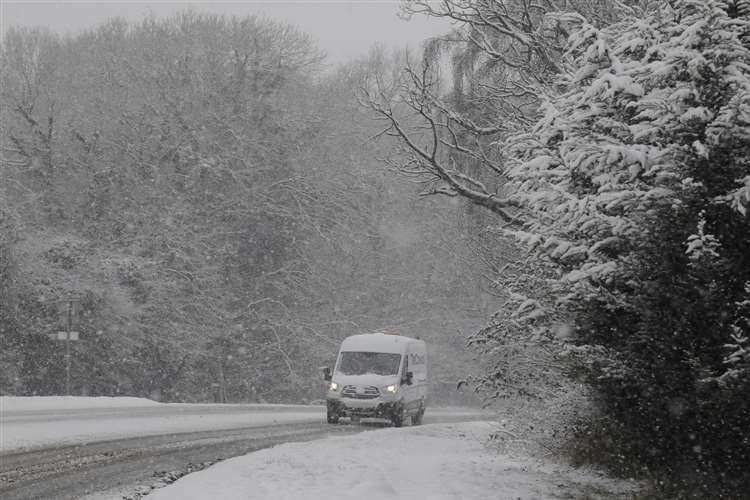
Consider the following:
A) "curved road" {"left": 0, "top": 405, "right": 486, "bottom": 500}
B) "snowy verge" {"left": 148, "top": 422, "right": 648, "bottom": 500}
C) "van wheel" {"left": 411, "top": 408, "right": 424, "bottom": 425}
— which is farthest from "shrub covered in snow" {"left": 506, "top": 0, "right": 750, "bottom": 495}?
"van wheel" {"left": 411, "top": 408, "right": 424, "bottom": 425}

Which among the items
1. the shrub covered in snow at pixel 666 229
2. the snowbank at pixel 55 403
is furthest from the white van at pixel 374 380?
the shrub covered in snow at pixel 666 229

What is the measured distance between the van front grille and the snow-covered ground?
1.58 meters

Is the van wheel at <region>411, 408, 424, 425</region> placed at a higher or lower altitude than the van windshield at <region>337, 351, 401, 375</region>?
lower

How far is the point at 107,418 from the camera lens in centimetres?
1988

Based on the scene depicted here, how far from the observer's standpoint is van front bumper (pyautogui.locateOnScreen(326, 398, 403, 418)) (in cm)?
2161

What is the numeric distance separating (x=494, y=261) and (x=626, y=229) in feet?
37.1

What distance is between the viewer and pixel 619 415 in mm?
9109

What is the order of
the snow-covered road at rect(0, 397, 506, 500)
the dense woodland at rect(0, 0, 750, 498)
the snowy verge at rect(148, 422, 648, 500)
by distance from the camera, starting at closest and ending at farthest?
1. the dense woodland at rect(0, 0, 750, 498)
2. the snowy verge at rect(148, 422, 648, 500)
3. the snow-covered road at rect(0, 397, 506, 500)

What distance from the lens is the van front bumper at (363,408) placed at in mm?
21609

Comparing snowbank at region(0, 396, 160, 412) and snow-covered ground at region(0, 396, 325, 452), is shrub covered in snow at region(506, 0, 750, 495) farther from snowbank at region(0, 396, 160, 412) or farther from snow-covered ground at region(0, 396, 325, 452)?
snowbank at region(0, 396, 160, 412)

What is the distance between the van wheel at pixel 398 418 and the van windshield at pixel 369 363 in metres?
0.99

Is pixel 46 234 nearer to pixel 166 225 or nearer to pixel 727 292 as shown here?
pixel 166 225

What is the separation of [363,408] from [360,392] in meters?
0.38

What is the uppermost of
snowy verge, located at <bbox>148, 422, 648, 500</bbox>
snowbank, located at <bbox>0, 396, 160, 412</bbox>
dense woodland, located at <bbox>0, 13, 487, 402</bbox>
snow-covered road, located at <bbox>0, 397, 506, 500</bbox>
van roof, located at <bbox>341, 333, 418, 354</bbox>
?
dense woodland, located at <bbox>0, 13, 487, 402</bbox>
